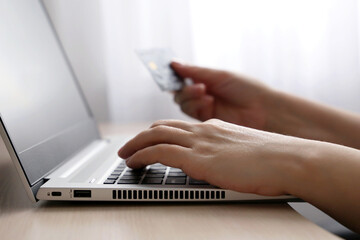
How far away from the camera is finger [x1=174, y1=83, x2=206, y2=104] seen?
3.93 feet

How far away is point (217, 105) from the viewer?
1.22m

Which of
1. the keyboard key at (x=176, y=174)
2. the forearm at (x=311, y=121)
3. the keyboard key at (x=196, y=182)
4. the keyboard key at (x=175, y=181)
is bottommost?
the forearm at (x=311, y=121)

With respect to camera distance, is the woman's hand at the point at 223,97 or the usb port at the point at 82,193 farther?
the woman's hand at the point at 223,97

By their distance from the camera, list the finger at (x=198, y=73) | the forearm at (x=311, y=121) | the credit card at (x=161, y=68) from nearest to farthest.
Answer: the forearm at (x=311, y=121) → the credit card at (x=161, y=68) → the finger at (x=198, y=73)

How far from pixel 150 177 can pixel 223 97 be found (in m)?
0.67

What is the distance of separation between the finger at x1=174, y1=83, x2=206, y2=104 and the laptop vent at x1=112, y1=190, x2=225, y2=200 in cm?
72

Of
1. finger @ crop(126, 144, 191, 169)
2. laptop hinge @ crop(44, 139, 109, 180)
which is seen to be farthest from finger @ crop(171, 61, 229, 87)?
finger @ crop(126, 144, 191, 169)

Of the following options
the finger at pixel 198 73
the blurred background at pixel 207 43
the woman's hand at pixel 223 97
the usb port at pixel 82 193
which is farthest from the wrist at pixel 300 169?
the blurred background at pixel 207 43

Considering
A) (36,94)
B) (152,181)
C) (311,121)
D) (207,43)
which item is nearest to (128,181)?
(152,181)

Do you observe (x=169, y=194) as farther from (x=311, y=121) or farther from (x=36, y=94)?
(x=311, y=121)

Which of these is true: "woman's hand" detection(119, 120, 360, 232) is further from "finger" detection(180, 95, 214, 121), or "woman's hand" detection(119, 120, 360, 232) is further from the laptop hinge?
"finger" detection(180, 95, 214, 121)

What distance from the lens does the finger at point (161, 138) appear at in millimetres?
554

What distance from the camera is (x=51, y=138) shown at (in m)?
0.69

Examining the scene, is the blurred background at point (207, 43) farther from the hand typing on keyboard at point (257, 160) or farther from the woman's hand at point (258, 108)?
the hand typing on keyboard at point (257, 160)
